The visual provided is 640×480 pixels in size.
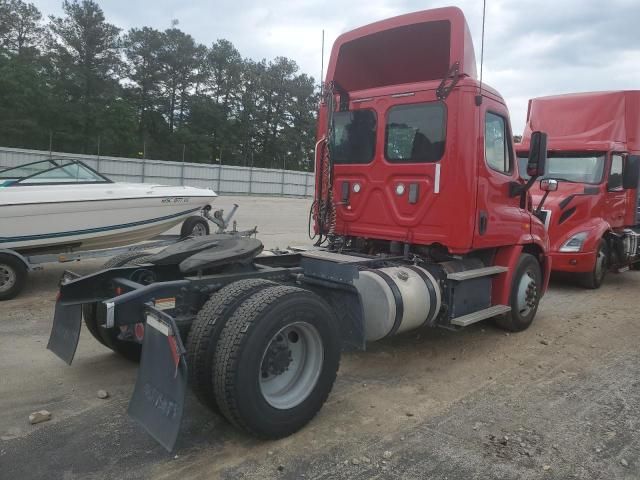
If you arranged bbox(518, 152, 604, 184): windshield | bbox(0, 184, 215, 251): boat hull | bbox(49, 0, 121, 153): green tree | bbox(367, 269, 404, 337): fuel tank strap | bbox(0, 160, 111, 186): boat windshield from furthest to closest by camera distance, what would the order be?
bbox(49, 0, 121, 153): green tree < bbox(518, 152, 604, 184): windshield < bbox(0, 160, 111, 186): boat windshield < bbox(0, 184, 215, 251): boat hull < bbox(367, 269, 404, 337): fuel tank strap

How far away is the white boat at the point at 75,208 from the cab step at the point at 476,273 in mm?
5438

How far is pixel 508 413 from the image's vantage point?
3.81 m

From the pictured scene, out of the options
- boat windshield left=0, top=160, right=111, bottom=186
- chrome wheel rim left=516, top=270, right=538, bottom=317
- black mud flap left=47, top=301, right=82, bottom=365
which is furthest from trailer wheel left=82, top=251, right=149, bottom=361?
boat windshield left=0, top=160, right=111, bottom=186

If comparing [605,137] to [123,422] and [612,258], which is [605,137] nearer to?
[612,258]

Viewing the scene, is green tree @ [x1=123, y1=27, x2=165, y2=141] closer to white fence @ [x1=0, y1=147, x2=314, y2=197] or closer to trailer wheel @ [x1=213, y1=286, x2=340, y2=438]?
white fence @ [x1=0, y1=147, x2=314, y2=197]

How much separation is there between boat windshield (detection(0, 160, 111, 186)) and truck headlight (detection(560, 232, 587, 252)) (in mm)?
7406

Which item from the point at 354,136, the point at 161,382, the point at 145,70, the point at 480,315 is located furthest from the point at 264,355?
the point at 145,70

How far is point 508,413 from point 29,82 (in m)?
49.6

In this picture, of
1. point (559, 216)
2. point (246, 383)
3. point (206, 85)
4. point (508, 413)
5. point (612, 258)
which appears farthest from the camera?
point (206, 85)

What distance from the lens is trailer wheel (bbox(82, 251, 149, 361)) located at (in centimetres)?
440

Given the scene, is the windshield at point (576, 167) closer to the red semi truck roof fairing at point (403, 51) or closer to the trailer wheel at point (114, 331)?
the red semi truck roof fairing at point (403, 51)

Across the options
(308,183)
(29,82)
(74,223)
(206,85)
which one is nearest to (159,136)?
(206,85)

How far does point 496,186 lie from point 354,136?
1.55 meters

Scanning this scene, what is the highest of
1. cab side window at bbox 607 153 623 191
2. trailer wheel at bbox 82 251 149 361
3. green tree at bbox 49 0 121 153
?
green tree at bbox 49 0 121 153
